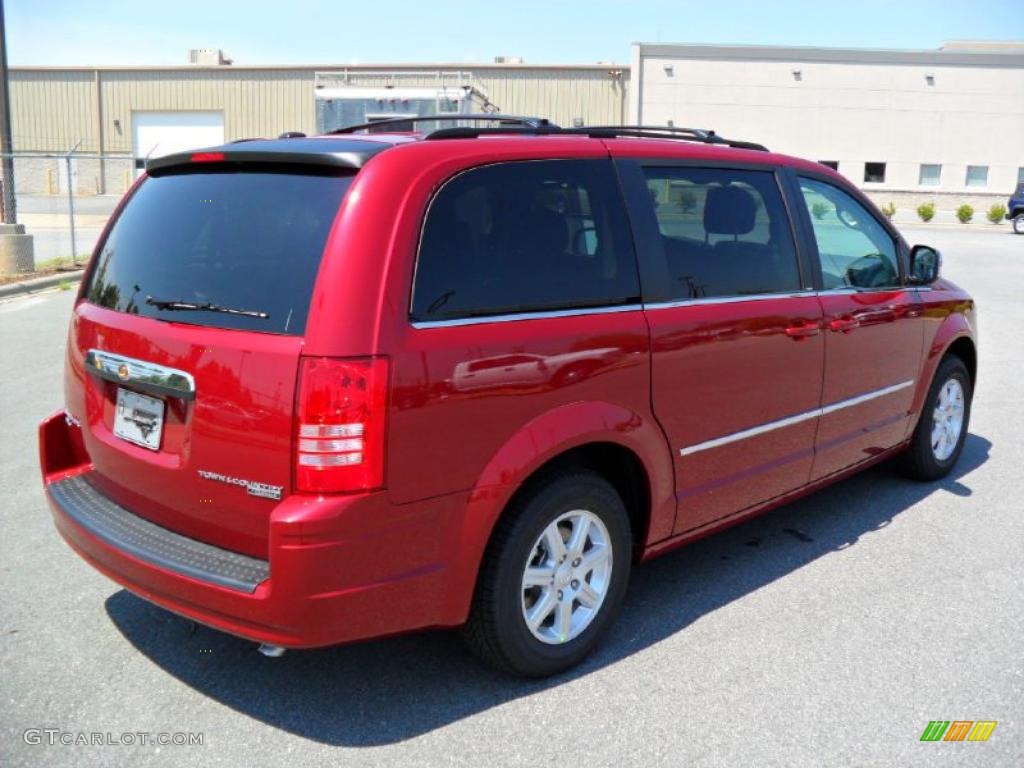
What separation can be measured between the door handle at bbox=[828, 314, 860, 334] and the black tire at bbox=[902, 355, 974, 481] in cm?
117

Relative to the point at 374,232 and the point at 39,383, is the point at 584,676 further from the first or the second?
the point at 39,383

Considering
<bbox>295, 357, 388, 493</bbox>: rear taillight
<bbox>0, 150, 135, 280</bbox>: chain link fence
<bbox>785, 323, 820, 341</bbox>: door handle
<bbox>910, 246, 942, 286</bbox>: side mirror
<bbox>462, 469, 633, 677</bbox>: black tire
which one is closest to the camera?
<bbox>295, 357, 388, 493</bbox>: rear taillight

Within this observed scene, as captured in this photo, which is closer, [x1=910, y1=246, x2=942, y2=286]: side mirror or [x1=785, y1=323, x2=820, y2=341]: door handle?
[x1=785, y1=323, x2=820, y2=341]: door handle

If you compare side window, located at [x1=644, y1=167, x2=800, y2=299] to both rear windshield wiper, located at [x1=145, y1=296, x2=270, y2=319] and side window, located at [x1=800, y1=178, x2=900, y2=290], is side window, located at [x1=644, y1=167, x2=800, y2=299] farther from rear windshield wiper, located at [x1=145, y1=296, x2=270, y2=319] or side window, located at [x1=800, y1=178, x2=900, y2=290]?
rear windshield wiper, located at [x1=145, y1=296, x2=270, y2=319]

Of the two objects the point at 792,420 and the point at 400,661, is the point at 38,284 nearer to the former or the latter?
the point at 400,661

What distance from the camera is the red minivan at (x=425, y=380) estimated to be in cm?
271

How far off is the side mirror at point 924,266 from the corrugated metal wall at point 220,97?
3907cm

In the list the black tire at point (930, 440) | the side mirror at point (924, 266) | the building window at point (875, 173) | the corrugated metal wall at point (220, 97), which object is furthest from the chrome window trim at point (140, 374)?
the building window at point (875, 173)

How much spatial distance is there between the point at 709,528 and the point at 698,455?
0.40 meters

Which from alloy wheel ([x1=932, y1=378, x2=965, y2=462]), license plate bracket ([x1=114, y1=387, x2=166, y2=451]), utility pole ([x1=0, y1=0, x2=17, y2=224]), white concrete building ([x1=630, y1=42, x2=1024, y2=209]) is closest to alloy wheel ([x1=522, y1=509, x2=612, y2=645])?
license plate bracket ([x1=114, y1=387, x2=166, y2=451])

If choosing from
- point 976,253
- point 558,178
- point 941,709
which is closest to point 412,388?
point 558,178

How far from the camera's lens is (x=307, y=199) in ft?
9.59

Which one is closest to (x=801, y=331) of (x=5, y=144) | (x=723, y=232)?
(x=723, y=232)

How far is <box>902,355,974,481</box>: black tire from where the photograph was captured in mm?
5395
